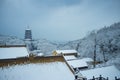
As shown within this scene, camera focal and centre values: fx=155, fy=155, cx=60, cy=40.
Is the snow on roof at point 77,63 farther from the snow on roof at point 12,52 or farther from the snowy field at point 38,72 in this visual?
the snowy field at point 38,72

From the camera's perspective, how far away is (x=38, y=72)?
2119cm

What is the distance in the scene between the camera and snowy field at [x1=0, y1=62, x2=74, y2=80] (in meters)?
19.5

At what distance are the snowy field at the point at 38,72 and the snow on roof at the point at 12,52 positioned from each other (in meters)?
10.2

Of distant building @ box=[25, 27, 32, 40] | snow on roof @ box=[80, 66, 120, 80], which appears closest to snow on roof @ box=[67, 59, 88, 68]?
snow on roof @ box=[80, 66, 120, 80]

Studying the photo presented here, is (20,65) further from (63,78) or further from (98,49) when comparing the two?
(98,49)

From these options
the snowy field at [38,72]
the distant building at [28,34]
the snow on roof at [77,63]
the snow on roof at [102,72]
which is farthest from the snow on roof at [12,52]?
the distant building at [28,34]

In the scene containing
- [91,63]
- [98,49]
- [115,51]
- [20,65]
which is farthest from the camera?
[98,49]

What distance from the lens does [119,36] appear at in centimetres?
8600

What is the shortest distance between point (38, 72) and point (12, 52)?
1283cm

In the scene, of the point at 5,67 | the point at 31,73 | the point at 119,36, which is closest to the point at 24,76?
the point at 31,73

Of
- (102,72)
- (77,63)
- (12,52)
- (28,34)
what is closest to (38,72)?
(12,52)

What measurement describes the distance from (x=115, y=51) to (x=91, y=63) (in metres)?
21.5

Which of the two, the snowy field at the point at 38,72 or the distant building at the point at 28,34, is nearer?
the snowy field at the point at 38,72

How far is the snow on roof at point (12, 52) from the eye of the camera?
1199 inches
